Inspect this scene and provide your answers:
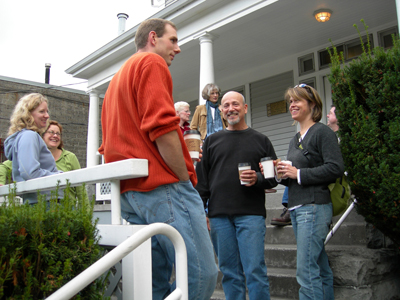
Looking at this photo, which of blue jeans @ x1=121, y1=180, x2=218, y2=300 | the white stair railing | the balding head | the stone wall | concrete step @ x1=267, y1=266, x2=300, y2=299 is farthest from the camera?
the stone wall

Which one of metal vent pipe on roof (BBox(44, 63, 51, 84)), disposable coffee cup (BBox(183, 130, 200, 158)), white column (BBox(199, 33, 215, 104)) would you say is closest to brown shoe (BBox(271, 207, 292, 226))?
disposable coffee cup (BBox(183, 130, 200, 158))

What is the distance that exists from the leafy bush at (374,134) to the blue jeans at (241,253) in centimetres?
100

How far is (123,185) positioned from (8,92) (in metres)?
13.7

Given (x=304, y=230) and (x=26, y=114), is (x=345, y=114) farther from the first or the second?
(x=26, y=114)

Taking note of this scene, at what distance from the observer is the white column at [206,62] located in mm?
7340

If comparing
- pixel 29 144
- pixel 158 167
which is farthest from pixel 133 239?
pixel 29 144

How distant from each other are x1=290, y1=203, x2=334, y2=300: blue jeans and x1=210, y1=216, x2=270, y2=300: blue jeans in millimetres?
295

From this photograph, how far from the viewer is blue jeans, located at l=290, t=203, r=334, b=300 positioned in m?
2.93

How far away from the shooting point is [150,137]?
75.0 inches

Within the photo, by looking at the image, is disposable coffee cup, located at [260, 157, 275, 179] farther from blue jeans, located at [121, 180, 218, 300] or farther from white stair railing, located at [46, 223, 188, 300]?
white stair railing, located at [46, 223, 188, 300]

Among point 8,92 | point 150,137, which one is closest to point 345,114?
point 150,137

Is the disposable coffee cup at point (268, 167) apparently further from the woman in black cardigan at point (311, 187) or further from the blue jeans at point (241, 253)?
the blue jeans at point (241, 253)

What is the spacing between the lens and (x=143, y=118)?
6.28ft

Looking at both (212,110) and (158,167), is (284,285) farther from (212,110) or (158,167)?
(212,110)
